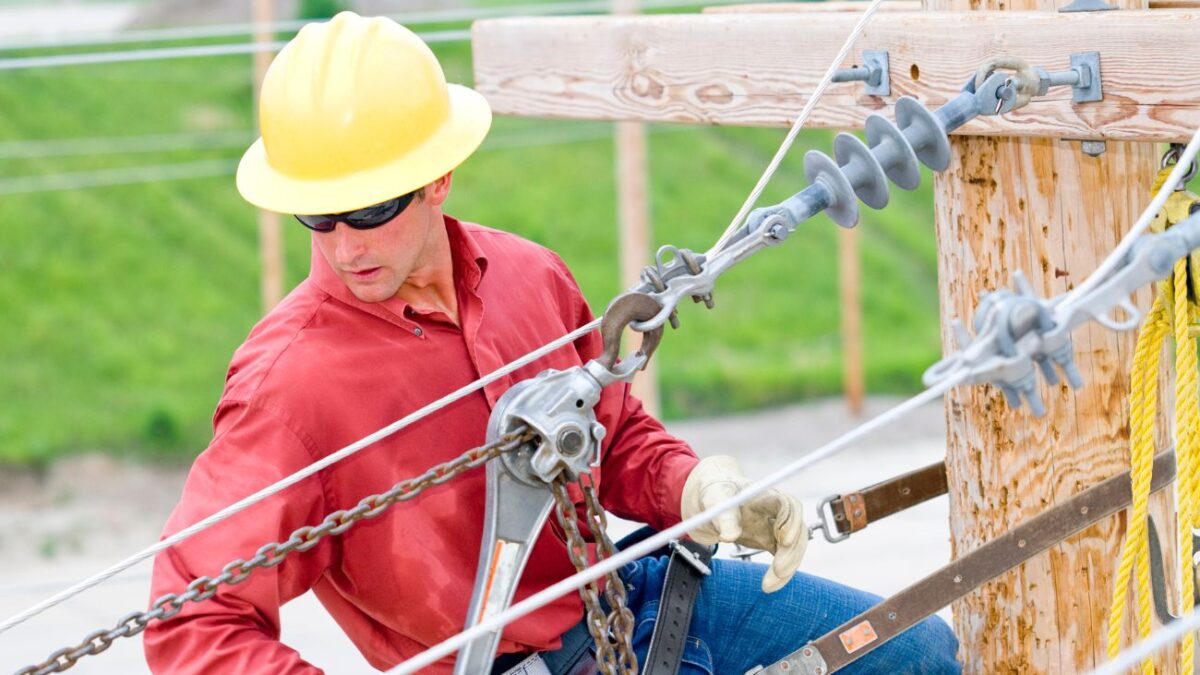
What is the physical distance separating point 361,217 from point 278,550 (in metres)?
0.54

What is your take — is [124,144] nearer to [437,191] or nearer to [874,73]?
[437,191]

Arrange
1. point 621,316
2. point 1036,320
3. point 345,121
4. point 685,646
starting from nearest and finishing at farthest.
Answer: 1. point 1036,320
2. point 621,316
3. point 345,121
4. point 685,646

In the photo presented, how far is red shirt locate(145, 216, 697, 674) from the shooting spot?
223 centimetres

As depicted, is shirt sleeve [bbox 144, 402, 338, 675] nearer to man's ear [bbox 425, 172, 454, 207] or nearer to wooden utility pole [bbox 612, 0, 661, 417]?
man's ear [bbox 425, 172, 454, 207]

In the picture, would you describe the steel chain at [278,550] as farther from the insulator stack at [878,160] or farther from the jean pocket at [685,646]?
the jean pocket at [685,646]

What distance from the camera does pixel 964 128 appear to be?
97.7 inches

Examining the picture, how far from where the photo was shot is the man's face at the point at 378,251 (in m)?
2.40

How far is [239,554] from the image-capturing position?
223 centimetres

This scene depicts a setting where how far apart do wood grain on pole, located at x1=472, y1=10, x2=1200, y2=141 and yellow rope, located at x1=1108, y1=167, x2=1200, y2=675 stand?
178mm

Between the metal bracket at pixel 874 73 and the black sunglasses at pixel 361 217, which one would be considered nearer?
the black sunglasses at pixel 361 217

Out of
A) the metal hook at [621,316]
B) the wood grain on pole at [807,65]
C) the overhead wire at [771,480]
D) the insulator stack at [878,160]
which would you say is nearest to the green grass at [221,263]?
the wood grain on pole at [807,65]

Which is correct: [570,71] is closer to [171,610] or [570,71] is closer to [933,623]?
[933,623]

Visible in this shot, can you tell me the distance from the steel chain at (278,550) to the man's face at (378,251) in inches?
14.8

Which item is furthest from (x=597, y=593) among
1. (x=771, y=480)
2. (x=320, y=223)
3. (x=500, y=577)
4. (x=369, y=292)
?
(x=320, y=223)
